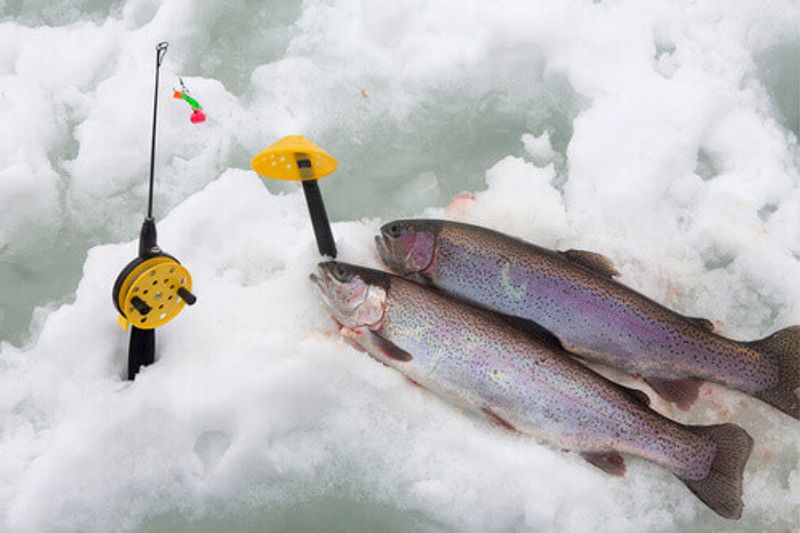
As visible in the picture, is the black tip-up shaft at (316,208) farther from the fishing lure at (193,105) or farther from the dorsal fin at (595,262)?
the dorsal fin at (595,262)

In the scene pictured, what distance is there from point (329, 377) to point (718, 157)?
5.81 feet

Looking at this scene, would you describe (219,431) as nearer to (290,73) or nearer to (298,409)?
(298,409)

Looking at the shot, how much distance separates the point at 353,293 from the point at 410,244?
286 mm

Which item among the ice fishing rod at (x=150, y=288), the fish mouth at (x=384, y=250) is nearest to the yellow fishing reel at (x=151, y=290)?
the ice fishing rod at (x=150, y=288)

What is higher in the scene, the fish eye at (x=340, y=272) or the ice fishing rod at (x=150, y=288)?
the ice fishing rod at (x=150, y=288)

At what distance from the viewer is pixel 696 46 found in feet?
10.2

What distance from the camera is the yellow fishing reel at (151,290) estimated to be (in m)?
1.96

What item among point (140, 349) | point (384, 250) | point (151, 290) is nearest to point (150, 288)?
point (151, 290)

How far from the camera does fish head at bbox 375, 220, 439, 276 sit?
8.03 feet

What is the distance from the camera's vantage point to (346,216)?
2822 mm

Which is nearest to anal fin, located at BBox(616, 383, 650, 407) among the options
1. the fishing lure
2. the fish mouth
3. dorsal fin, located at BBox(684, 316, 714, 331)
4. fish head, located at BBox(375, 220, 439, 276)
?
dorsal fin, located at BBox(684, 316, 714, 331)

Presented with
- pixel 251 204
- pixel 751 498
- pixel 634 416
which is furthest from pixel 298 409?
pixel 751 498

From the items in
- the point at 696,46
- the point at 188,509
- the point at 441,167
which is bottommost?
the point at 188,509

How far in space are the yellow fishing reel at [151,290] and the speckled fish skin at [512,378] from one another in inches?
19.7
